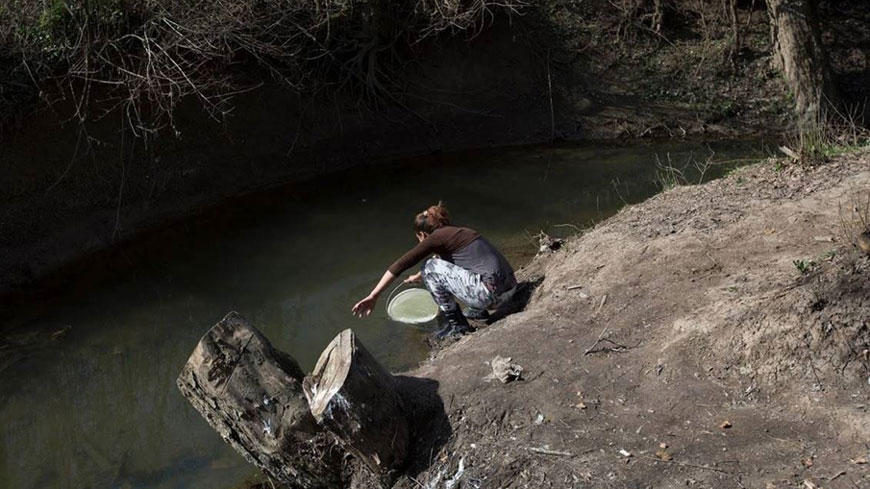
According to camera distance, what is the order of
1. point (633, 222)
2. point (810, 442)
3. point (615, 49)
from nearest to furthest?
1. point (810, 442)
2. point (633, 222)
3. point (615, 49)

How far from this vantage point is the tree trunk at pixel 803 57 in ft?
42.8

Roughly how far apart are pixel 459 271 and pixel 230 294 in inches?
112

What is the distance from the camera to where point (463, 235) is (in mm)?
7145

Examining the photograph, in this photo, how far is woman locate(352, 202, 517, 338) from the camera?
707cm

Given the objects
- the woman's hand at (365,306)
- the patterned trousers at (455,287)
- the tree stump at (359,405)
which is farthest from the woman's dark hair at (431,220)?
the tree stump at (359,405)

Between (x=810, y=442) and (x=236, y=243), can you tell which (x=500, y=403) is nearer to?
(x=810, y=442)

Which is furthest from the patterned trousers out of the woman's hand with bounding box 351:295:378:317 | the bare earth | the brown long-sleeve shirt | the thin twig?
the thin twig

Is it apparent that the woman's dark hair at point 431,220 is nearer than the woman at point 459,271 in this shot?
No

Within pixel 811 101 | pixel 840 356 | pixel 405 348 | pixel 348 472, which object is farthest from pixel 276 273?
pixel 811 101

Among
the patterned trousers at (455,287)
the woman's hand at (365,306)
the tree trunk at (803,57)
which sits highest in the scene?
the woman's hand at (365,306)

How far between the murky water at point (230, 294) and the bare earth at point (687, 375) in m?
1.78

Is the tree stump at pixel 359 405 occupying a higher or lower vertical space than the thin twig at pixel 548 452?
higher

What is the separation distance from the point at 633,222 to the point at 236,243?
4.59 meters

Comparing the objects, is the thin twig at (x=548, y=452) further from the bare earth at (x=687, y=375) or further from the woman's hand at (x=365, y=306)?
the woman's hand at (x=365, y=306)
